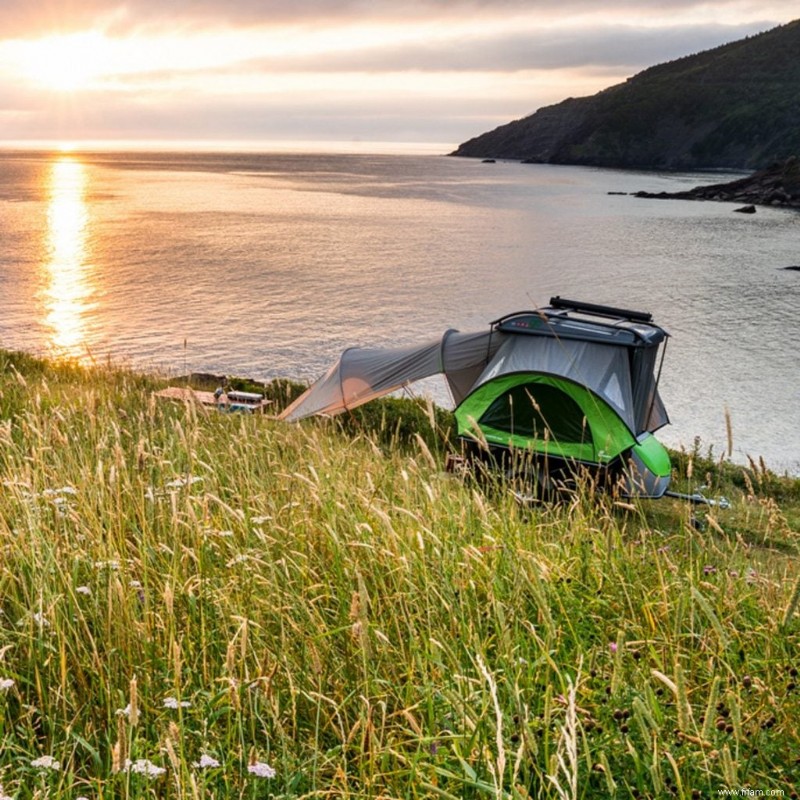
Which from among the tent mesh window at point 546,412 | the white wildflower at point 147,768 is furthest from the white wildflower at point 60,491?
the tent mesh window at point 546,412

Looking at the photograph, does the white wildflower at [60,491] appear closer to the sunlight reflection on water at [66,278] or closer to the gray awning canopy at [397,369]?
the gray awning canopy at [397,369]

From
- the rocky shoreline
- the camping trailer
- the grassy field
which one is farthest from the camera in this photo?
the rocky shoreline

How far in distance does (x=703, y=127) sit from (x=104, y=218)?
156189mm

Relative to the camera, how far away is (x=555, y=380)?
1306 centimetres

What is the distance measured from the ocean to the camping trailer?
3.80m

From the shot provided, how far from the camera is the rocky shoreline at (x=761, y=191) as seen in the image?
4048 inches

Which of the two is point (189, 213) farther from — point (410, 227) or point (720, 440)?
point (720, 440)

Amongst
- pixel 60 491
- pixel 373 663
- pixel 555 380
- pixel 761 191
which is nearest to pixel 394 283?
pixel 555 380

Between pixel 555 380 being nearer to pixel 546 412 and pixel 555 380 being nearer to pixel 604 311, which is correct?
pixel 546 412

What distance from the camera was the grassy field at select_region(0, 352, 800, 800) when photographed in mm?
2492

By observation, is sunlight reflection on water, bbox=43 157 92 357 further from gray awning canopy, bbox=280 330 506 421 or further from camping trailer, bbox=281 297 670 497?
camping trailer, bbox=281 297 670 497

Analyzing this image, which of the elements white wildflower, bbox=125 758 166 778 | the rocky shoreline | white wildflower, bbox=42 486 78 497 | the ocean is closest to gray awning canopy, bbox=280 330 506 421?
the ocean

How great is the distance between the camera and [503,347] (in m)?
A: 14.0

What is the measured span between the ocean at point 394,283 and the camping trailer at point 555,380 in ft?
12.5
